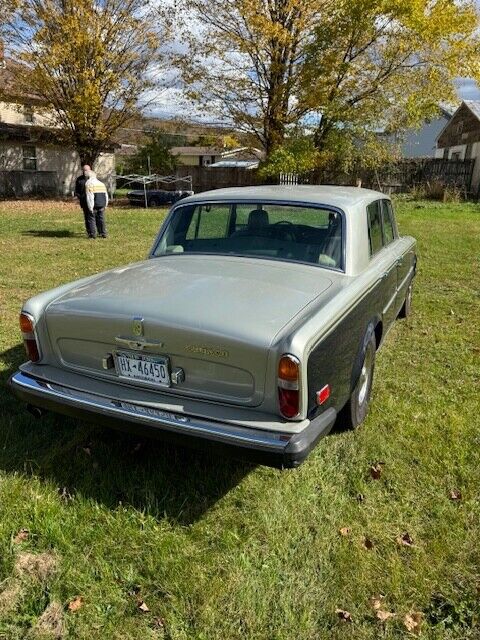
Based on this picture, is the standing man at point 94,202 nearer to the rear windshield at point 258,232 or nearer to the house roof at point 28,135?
the rear windshield at point 258,232

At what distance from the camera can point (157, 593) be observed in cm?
221

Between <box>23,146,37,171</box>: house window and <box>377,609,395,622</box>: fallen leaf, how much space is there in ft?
91.2

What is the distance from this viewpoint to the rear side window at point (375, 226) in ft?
12.9

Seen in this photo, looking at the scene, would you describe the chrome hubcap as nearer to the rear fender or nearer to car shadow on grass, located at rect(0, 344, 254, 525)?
the rear fender

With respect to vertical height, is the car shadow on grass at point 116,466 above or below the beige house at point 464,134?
below

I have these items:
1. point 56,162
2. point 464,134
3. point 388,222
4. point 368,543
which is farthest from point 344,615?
point 464,134

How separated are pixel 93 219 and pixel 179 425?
979cm

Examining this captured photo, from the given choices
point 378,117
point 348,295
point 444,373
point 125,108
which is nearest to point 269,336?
point 348,295

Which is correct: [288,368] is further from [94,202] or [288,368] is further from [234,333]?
[94,202]

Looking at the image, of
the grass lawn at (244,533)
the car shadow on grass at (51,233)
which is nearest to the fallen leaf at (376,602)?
the grass lawn at (244,533)

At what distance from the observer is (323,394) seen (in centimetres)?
257

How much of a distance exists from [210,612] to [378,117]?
19.4 metres

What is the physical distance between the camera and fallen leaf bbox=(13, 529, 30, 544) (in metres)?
2.46

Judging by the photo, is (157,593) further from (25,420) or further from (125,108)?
(125,108)
